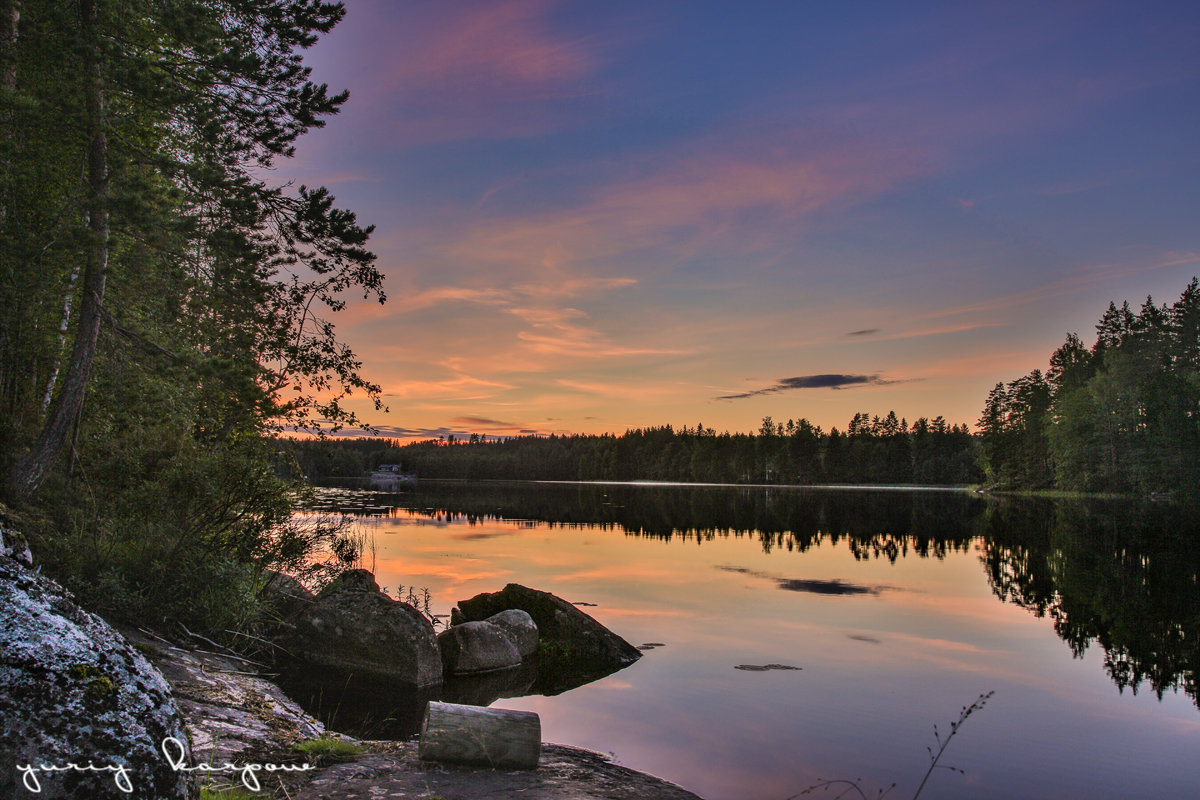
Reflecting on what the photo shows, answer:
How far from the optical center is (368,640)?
41.3ft

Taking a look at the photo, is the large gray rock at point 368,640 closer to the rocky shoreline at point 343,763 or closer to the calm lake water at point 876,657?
the calm lake water at point 876,657

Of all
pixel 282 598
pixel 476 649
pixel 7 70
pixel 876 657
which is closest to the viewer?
pixel 7 70

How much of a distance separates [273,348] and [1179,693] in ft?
64.3

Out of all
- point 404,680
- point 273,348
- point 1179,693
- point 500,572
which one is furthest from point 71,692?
point 500,572

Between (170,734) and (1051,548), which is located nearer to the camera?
(170,734)

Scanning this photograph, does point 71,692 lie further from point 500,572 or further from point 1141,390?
point 1141,390

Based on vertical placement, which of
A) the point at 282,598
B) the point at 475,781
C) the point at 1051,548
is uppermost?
the point at 282,598

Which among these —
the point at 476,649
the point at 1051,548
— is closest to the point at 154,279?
the point at 476,649

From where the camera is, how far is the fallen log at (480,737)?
7062 mm

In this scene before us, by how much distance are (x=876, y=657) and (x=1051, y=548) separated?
83.2ft

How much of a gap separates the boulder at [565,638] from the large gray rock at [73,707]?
36.2ft

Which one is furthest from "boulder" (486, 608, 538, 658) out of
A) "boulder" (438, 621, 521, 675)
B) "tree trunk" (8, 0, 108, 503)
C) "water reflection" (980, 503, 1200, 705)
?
"water reflection" (980, 503, 1200, 705)

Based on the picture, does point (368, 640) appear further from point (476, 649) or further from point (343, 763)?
point (343, 763)

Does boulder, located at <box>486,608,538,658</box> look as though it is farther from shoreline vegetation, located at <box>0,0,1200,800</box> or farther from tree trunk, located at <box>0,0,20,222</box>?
tree trunk, located at <box>0,0,20,222</box>
